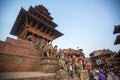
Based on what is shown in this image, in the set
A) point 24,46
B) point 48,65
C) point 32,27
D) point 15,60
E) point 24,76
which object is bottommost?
point 24,76

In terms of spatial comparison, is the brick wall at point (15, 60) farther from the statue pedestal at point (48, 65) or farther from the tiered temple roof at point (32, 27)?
the tiered temple roof at point (32, 27)

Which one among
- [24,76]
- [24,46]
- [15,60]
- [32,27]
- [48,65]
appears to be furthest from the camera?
[32,27]

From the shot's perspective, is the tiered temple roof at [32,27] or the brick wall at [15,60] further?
the tiered temple roof at [32,27]

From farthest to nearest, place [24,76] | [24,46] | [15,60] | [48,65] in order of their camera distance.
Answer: [24,46] → [48,65] → [15,60] → [24,76]

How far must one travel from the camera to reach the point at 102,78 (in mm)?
4527

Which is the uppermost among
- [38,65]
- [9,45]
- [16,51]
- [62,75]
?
[9,45]

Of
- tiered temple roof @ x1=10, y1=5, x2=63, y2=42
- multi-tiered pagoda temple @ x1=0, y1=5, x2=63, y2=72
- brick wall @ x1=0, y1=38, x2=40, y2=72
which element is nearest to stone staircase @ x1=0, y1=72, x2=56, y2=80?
brick wall @ x1=0, y1=38, x2=40, y2=72

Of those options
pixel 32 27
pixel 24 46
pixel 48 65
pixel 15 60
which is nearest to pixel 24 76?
pixel 15 60

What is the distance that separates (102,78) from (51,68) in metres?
4.22

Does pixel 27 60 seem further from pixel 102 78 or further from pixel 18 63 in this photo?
pixel 102 78

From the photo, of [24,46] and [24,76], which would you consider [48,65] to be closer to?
[24,46]

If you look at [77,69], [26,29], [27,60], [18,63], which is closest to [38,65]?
[27,60]

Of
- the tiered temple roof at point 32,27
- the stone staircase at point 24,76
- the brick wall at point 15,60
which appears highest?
the tiered temple roof at point 32,27

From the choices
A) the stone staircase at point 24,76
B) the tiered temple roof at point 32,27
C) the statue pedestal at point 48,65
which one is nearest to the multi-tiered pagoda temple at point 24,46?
the tiered temple roof at point 32,27
